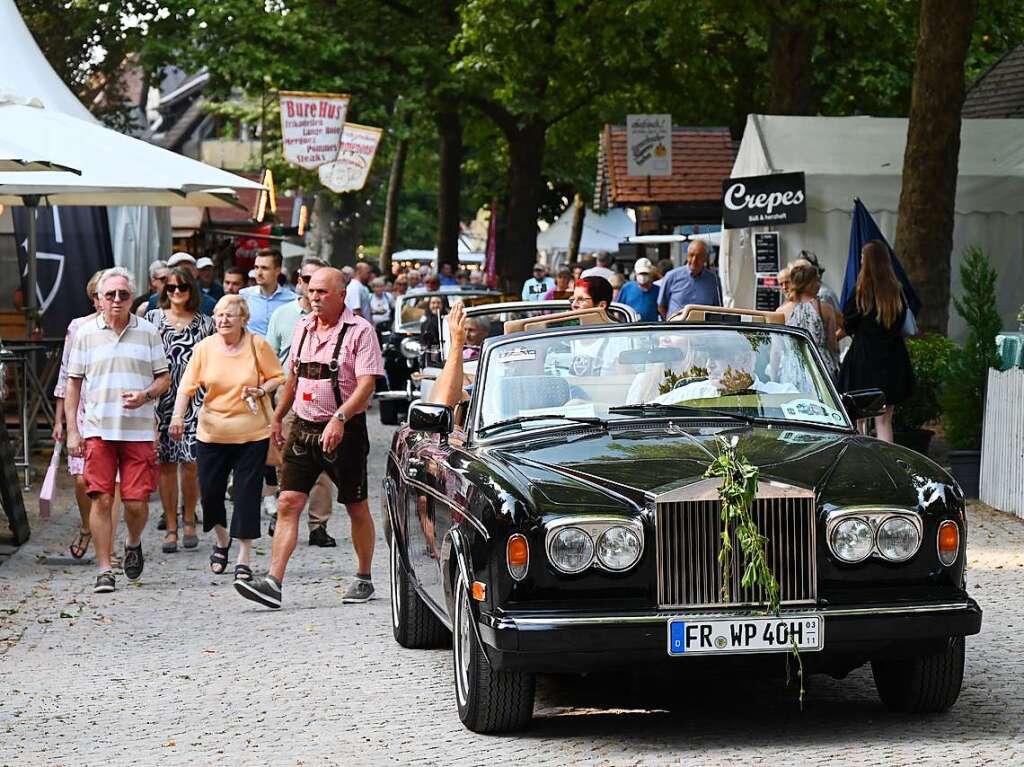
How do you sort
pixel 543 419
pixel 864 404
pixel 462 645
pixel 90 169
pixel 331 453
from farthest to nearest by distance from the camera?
pixel 90 169 < pixel 331 453 < pixel 864 404 < pixel 543 419 < pixel 462 645

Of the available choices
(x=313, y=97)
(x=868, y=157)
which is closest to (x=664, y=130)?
(x=313, y=97)

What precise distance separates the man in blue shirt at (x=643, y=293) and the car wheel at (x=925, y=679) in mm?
15972

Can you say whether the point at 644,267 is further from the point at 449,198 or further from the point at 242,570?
the point at 449,198

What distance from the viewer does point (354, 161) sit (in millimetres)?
31797

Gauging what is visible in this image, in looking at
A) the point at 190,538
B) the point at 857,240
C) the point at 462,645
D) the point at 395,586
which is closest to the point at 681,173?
the point at 857,240

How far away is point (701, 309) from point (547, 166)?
4891 cm

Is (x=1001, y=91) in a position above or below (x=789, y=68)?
above

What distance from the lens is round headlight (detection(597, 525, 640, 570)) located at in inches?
258

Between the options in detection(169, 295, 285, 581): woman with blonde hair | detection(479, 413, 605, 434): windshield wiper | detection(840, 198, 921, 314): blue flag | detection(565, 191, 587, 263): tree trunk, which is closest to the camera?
detection(479, 413, 605, 434): windshield wiper

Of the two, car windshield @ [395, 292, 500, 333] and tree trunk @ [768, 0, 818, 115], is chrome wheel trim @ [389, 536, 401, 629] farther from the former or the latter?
tree trunk @ [768, 0, 818, 115]

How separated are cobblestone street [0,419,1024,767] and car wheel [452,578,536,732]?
0.07 m

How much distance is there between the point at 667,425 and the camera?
7.66 meters

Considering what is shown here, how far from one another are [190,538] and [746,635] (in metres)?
7.56

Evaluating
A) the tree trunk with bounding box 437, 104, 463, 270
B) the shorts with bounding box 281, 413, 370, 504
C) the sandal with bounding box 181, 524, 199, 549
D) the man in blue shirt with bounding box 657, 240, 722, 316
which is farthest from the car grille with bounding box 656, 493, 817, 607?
the tree trunk with bounding box 437, 104, 463, 270
